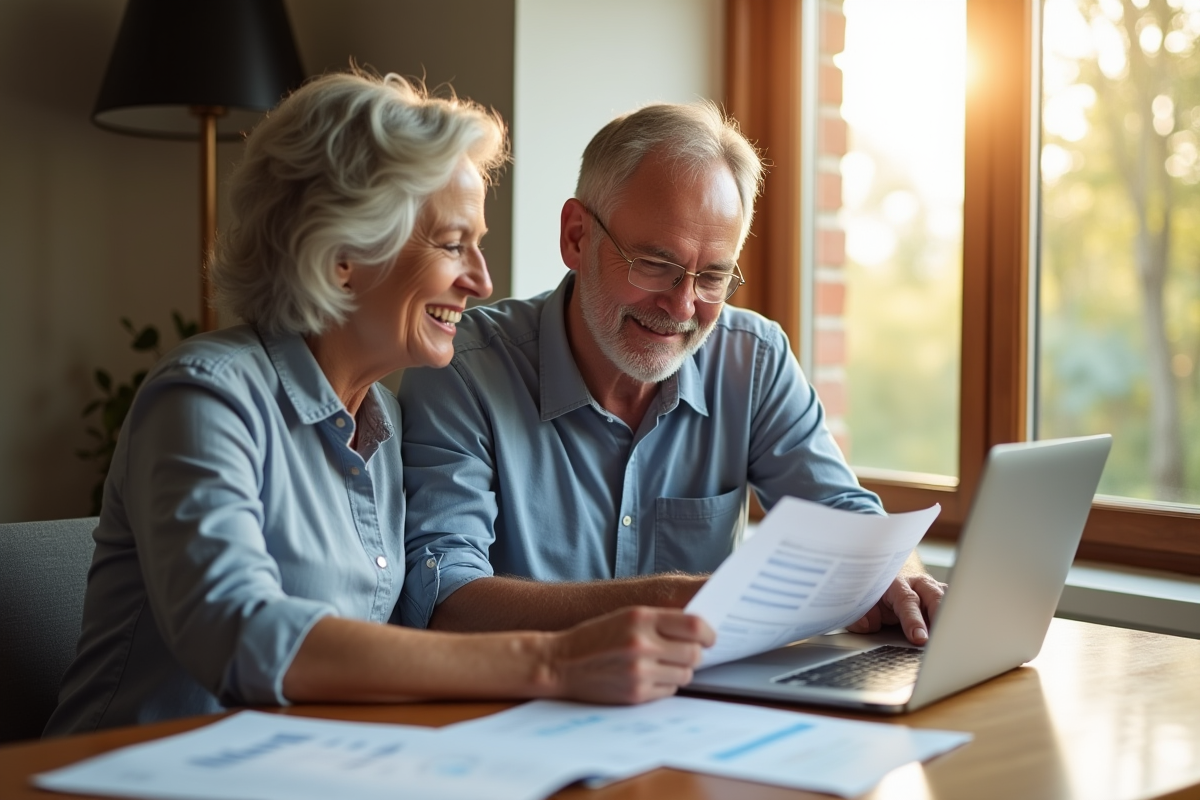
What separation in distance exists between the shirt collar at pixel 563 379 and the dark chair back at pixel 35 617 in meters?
0.64

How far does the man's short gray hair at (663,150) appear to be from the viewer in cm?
176

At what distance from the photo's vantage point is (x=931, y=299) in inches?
97.6

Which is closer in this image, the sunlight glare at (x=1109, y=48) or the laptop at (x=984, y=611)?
the laptop at (x=984, y=611)

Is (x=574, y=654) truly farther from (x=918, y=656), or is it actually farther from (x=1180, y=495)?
(x=1180, y=495)

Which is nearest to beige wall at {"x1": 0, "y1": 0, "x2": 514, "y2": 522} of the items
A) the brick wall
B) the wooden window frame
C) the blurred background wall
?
the blurred background wall

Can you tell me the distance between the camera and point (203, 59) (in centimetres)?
264

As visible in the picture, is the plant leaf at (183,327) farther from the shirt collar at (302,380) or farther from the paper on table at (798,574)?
the paper on table at (798,574)

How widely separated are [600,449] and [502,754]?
91 centimetres

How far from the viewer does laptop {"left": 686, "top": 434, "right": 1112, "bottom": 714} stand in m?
1.08

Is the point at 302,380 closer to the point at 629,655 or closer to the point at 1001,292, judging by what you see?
the point at 629,655

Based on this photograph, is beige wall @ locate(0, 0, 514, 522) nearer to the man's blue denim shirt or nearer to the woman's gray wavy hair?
the man's blue denim shirt

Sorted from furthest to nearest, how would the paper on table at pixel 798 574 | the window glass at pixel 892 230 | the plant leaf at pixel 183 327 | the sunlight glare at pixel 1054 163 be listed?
the plant leaf at pixel 183 327 < the window glass at pixel 892 230 < the sunlight glare at pixel 1054 163 < the paper on table at pixel 798 574

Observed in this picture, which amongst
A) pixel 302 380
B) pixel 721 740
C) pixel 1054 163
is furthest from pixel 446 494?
pixel 1054 163

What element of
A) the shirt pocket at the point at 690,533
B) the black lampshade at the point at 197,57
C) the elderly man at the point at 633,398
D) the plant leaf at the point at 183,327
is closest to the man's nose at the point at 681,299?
the elderly man at the point at 633,398
